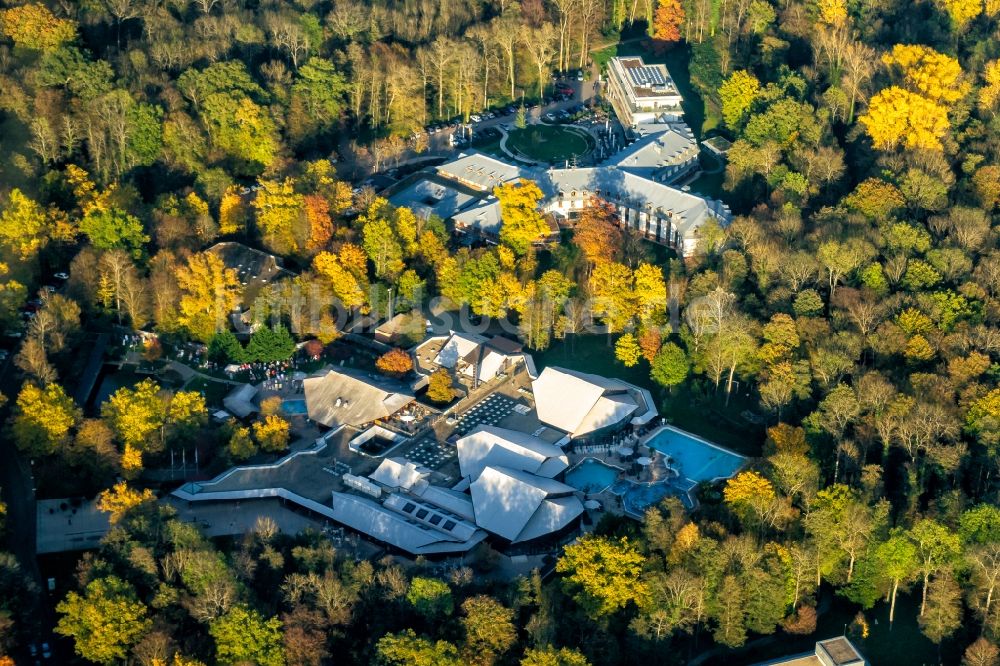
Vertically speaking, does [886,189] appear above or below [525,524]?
above

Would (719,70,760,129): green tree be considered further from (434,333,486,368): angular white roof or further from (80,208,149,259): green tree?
(80,208,149,259): green tree

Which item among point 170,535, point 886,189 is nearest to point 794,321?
point 886,189

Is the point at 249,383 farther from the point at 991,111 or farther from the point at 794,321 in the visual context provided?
the point at 991,111

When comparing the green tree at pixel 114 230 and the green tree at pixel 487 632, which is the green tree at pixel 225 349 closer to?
the green tree at pixel 114 230

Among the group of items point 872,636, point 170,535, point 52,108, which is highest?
point 52,108

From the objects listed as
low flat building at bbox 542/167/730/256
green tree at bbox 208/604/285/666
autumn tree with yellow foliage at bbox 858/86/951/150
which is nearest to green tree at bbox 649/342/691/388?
low flat building at bbox 542/167/730/256

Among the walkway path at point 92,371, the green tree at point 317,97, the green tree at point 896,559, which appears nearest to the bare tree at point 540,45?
the green tree at point 317,97

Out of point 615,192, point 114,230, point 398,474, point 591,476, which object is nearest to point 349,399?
point 398,474
